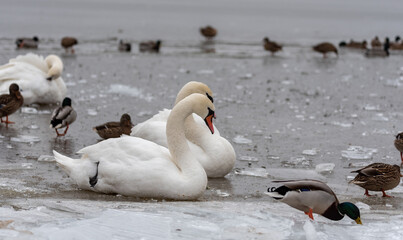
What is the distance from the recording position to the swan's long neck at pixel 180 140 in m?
6.20

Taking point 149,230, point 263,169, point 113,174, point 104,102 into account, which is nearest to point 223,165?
point 263,169

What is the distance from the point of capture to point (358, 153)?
8.66m

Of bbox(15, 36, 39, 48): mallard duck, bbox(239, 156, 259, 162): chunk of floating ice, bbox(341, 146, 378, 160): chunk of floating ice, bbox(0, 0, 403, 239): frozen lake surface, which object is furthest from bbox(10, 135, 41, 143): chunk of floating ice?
bbox(15, 36, 39, 48): mallard duck

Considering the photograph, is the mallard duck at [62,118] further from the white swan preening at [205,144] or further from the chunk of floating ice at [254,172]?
the chunk of floating ice at [254,172]

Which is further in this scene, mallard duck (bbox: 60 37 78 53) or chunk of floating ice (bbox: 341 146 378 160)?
mallard duck (bbox: 60 37 78 53)

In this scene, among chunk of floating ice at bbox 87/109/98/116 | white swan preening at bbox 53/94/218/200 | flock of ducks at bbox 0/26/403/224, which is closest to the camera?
flock of ducks at bbox 0/26/403/224

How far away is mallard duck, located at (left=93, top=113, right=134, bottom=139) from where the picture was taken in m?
8.97

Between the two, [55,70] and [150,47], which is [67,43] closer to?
[150,47]

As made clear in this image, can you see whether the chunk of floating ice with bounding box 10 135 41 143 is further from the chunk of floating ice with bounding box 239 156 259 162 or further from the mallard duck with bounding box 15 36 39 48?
the mallard duck with bounding box 15 36 39 48

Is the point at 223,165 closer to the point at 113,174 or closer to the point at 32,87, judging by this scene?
the point at 113,174

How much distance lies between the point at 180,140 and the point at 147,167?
48 cm

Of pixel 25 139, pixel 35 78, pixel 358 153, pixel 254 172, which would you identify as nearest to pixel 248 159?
pixel 254 172

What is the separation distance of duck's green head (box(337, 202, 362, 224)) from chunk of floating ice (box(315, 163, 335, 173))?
81.9 inches

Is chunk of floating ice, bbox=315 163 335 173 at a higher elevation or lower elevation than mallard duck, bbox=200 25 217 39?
lower
